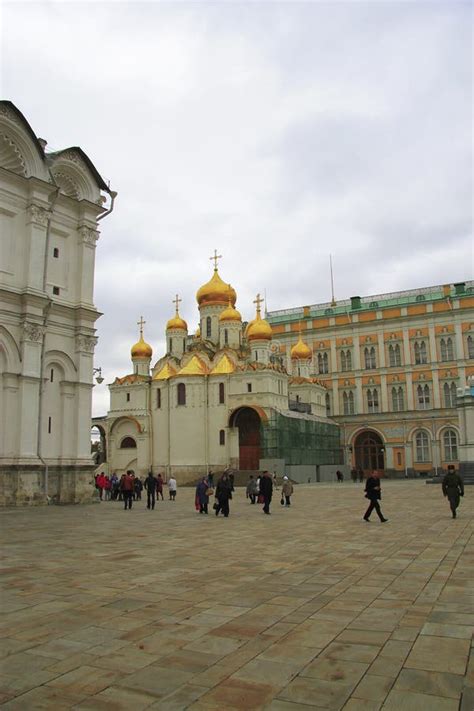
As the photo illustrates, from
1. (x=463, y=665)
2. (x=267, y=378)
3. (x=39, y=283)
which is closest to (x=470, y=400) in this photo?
(x=267, y=378)

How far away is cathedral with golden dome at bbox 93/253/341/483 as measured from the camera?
48594 millimetres

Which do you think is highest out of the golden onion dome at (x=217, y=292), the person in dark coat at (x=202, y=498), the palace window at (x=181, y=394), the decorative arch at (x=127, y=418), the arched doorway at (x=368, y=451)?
the golden onion dome at (x=217, y=292)

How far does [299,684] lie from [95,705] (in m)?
1.55

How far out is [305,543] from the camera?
499 inches

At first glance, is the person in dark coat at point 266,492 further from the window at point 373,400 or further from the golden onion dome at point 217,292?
the window at point 373,400

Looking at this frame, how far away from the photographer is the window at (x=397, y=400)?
59.6 meters

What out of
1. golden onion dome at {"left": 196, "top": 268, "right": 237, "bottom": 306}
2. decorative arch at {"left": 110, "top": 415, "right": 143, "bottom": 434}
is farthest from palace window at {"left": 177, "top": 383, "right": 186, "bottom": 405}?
golden onion dome at {"left": 196, "top": 268, "right": 237, "bottom": 306}

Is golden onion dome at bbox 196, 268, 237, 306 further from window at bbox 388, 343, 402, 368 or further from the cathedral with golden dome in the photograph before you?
window at bbox 388, 343, 402, 368

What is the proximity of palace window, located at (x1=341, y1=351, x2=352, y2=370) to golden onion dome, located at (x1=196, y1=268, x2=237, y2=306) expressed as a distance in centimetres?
1351

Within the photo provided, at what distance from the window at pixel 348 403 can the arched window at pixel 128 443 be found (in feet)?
71.6

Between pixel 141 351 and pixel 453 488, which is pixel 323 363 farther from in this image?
pixel 453 488

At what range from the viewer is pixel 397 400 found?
5988cm

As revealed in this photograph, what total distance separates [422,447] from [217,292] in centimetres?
2395

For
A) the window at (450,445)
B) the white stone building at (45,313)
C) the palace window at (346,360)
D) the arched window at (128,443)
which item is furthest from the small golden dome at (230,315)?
the white stone building at (45,313)
